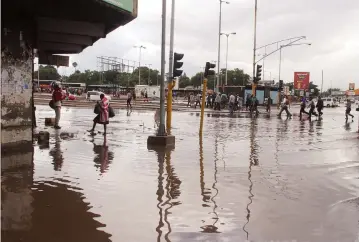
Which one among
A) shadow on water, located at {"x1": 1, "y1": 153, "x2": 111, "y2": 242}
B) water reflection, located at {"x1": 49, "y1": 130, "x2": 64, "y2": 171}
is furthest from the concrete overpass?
shadow on water, located at {"x1": 1, "y1": 153, "x2": 111, "y2": 242}

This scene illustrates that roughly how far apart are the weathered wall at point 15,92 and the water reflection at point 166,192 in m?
3.46

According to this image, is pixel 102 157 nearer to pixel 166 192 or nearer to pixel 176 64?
pixel 166 192

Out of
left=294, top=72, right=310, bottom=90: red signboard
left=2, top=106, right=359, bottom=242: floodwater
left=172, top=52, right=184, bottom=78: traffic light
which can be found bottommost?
left=2, top=106, right=359, bottom=242: floodwater

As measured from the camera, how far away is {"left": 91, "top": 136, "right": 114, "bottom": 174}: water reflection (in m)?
8.30

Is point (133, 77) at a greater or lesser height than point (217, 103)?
greater

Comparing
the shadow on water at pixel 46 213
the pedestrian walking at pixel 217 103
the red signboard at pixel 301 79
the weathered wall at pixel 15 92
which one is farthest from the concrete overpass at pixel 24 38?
the red signboard at pixel 301 79

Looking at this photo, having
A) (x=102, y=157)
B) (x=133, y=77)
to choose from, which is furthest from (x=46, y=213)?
(x=133, y=77)

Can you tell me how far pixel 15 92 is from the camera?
31.7 feet

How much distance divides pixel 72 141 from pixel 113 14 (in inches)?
189

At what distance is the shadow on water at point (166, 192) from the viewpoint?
4.73 meters

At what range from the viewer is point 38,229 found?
14.6 ft

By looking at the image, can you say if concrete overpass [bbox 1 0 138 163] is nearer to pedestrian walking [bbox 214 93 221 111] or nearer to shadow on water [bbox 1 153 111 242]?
shadow on water [bbox 1 153 111 242]

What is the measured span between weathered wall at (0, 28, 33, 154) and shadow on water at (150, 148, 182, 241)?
3442 millimetres

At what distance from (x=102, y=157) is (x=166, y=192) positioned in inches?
142
